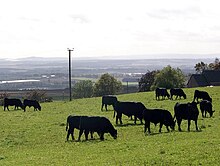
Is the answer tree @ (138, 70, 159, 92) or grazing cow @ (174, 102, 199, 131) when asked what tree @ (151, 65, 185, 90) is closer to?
tree @ (138, 70, 159, 92)

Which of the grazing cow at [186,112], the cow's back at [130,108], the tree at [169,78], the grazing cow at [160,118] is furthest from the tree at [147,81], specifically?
the grazing cow at [160,118]

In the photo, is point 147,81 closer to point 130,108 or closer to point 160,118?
point 130,108

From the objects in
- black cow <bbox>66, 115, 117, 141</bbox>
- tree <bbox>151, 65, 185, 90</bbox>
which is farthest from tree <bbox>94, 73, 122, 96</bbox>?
black cow <bbox>66, 115, 117, 141</bbox>

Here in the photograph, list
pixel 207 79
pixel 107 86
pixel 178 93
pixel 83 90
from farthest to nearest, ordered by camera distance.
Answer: pixel 83 90
pixel 107 86
pixel 207 79
pixel 178 93

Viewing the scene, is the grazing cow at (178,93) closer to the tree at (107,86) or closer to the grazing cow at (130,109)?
the grazing cow at (130,109)

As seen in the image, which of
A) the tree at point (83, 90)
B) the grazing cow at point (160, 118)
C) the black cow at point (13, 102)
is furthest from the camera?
the tree at point (83, 90)

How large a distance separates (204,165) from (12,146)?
12.4m

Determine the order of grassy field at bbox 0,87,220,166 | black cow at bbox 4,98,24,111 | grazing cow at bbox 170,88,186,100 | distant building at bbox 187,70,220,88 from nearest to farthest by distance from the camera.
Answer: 1. grassy field at bbox 0,87,220,166
2. black cow at bbox 4,98,24,111
3. grazing cow at bbox 170,88,186,100
4. distant building at bbox 187,70,220,88

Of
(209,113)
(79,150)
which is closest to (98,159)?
(79,150)

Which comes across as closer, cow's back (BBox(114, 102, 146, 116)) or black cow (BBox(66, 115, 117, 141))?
black cow (BBox(66, 115, 117, 141))

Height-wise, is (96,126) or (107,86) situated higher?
(96,126)

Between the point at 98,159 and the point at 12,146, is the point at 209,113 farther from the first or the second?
the point at 98,159

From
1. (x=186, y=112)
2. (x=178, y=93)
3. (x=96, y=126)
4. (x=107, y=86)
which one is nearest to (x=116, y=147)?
(x=96, y=126)

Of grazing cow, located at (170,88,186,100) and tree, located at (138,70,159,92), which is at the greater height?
grazing cow, located at (170,88,186,100)
